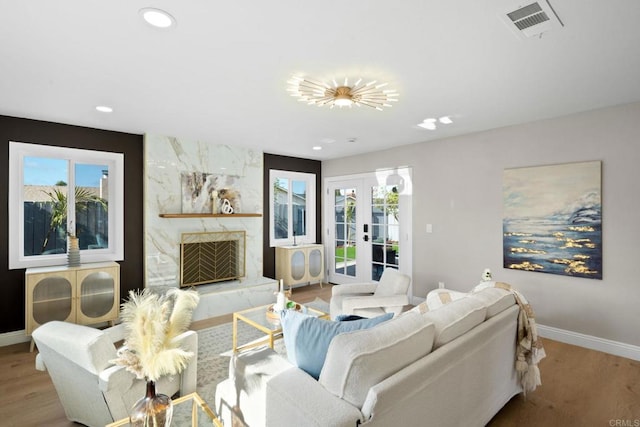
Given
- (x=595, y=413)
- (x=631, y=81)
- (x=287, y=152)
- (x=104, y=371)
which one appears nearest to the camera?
(x=104, y=371)

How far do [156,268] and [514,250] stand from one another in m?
4.58

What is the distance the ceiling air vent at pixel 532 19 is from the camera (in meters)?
1.67

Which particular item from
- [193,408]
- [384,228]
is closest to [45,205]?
[193,408]

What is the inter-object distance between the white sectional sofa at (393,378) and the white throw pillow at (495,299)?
0.01 meters

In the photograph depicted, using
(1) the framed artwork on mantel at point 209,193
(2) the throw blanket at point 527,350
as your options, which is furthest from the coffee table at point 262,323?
(1) the framed artwork on mantel at point 209,193

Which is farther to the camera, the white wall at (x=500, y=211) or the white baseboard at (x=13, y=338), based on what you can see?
the white baseboard at (x=13, y=338)

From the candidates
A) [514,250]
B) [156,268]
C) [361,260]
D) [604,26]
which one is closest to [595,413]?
[514,250]

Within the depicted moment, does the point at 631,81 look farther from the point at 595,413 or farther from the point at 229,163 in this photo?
the point at 229,163

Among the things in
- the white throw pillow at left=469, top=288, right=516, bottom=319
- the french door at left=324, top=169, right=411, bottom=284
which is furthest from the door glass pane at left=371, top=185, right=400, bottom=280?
the white throw pillow at left=469, top=288, right=516, bottom=319

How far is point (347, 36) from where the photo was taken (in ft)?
6.39

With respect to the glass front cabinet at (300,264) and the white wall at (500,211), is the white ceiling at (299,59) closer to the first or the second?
the white wall at (500,211)

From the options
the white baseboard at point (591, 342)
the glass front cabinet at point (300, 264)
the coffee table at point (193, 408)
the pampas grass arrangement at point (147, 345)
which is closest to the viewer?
the pampas grass arrangement at point (147, 345)

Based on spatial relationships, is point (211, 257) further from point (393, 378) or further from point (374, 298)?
point (393, 378)

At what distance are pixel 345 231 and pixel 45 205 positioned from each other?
437cm
